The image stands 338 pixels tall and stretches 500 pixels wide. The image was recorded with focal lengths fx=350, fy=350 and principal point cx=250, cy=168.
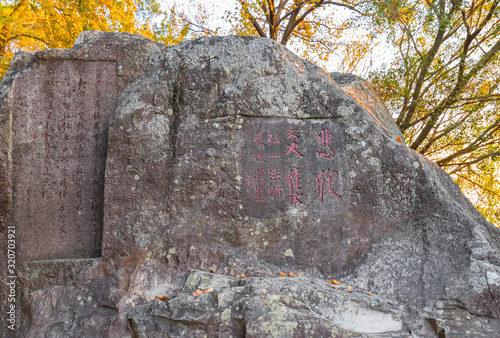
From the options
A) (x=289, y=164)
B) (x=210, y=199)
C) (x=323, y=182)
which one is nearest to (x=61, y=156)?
(x=210, y=199)

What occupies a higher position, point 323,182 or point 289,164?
point 289,164

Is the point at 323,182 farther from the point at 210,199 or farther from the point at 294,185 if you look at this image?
the point at 210,199

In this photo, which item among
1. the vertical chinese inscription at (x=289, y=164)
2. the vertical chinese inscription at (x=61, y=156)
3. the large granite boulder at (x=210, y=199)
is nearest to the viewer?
the large granite boulder at (x=210, y=199)

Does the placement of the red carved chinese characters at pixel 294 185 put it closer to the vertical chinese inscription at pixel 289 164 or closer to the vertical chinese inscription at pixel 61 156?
the vertical chinese inscription at pixel 289 164

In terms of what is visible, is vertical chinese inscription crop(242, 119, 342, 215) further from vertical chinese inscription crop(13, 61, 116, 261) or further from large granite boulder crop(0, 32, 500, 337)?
vertical chinese inscription crop(13, 61, 116, 261)

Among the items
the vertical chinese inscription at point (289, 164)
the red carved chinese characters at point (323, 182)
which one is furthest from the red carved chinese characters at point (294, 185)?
the red carved chinese characters at point (323, 182)

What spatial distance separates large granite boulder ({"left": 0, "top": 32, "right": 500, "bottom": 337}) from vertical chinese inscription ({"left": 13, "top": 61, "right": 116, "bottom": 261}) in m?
0.02

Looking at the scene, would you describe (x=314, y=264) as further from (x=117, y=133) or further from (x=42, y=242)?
(x=42, y=242)

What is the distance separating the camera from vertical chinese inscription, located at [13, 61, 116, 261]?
4.30 metres

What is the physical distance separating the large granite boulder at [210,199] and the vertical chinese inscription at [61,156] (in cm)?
2

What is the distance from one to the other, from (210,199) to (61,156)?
2028mm

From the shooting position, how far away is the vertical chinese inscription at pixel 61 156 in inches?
169

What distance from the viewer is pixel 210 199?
4102 millimetres

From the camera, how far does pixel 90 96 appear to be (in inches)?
180
